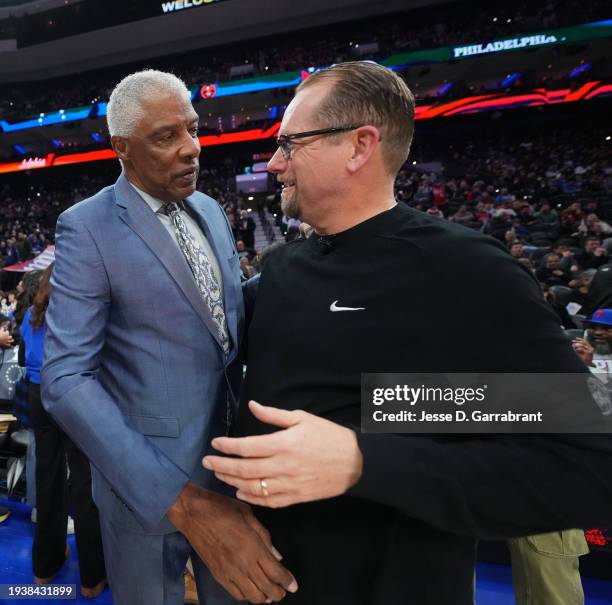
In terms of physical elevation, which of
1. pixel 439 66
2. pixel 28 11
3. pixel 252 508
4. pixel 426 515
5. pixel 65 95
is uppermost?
pixel 28 11

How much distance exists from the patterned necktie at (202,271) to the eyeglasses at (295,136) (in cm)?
36

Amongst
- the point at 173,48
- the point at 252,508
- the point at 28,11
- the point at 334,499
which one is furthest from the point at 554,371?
the point at 28,11

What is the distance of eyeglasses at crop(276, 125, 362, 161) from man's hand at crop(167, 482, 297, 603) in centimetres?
73

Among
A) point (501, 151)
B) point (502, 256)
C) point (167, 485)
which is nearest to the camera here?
point (502, 256)

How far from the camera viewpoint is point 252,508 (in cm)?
96

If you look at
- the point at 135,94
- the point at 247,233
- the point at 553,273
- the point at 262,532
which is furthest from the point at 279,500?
the point at 247,233

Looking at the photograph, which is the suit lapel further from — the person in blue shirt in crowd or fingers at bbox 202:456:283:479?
the person in blue shirt in crowd

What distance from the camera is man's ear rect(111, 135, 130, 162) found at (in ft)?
3.73

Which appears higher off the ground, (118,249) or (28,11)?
(28,11)

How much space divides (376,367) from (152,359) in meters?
0.56

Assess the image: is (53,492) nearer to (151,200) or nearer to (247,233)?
(151,200)

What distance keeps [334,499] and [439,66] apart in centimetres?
1836

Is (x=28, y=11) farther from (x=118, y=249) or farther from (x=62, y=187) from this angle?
(x=118, y=249)

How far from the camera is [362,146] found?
0.95 meters
